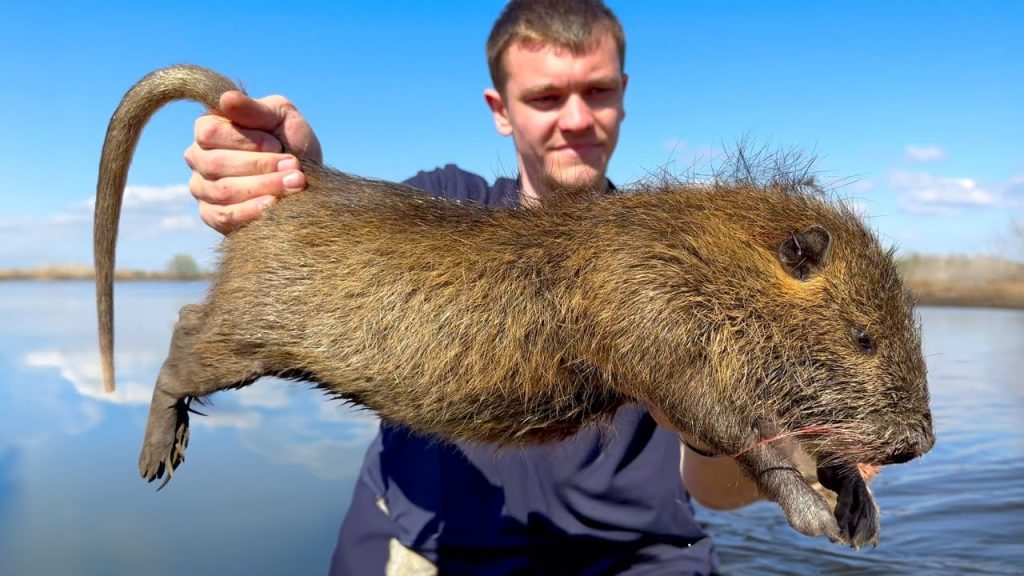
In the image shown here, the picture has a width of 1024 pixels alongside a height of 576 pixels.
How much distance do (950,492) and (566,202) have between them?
7.85 metres

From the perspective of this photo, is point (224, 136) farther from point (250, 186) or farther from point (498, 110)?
point (498, 110)

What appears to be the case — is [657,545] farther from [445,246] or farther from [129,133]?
[129,133]

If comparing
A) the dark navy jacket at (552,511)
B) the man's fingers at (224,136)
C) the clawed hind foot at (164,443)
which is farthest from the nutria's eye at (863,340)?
the clawed hind foot at (164,443)

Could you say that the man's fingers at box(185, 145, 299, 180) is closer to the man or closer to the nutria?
the man

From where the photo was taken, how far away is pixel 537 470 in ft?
16.9

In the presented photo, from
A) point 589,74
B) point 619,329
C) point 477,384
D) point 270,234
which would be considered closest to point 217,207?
point 270,234

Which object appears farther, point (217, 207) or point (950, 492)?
point (950, 492)

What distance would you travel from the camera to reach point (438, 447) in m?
5.29

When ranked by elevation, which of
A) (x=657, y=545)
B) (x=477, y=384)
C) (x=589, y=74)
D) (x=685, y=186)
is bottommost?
(x=657, y=545)

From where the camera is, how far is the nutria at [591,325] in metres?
3.48

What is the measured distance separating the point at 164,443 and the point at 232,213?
137cm

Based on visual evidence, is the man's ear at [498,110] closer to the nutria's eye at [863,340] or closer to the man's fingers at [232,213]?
the man's fingers at [232,213]

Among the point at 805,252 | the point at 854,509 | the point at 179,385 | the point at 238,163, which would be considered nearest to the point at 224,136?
the point at 238,163

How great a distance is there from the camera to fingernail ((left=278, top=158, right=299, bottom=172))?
4.37m
